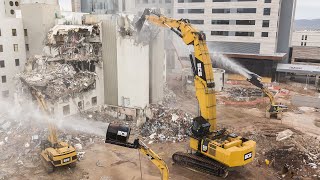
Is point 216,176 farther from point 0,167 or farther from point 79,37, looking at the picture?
point 79,37

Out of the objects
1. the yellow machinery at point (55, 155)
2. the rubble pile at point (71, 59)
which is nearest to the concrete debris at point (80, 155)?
the yellow machinery at point (55, 155)

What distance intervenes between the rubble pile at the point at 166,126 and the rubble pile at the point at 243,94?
11.2 m

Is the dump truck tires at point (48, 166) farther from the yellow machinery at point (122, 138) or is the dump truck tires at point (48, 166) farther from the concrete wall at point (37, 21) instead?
the concrete wall at point (37, 21)

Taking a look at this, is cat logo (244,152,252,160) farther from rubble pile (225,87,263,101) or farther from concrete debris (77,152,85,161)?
rubble pile (225,87,263,101)

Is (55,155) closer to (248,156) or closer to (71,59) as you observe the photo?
(248,156)

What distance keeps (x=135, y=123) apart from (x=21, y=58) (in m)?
12.7

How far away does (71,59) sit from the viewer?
2292 centimetres

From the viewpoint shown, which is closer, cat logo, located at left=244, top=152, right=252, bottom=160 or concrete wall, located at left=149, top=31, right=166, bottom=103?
cat logo, located at left=244, top=152, right=252, bottom=160

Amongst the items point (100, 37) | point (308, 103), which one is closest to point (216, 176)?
point (100, 37)

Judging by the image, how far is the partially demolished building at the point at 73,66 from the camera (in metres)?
21.7

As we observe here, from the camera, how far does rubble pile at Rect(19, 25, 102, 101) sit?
72.3ft

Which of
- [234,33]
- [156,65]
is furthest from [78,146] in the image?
[234,33]

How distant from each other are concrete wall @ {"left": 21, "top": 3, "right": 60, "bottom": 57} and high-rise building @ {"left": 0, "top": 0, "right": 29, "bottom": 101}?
0.74 metres

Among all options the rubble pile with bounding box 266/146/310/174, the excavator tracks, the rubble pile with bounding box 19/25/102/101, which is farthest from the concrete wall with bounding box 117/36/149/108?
the rubble pile with bounding box 266/146/310/174
